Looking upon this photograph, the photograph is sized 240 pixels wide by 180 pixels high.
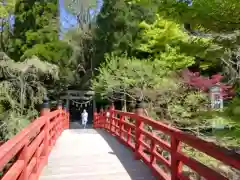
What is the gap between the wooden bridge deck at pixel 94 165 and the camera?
4.02 metres

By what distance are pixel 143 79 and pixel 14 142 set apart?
34.9 ft

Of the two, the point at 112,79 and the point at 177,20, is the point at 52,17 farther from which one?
the point at 177,20

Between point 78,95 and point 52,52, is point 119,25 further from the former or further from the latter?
point 78,95

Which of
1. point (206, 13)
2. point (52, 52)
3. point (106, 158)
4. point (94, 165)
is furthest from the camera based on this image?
point (52, 52)

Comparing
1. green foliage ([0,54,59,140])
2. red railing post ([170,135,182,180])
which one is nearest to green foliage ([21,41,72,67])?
green foliage ([0,54,59,140])

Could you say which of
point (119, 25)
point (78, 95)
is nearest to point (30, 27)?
point (78, 95)

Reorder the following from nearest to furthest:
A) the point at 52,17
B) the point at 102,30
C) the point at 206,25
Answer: the point at 206,25
the point at 102,30
the point at 52,17

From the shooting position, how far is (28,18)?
63.1 feet

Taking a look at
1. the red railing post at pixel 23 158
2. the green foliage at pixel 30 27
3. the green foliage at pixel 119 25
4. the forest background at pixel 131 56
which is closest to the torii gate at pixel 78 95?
the forest background at pixel 131 56

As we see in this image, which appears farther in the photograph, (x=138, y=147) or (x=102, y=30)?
(x=102, y=30)

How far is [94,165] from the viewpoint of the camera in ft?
15.4

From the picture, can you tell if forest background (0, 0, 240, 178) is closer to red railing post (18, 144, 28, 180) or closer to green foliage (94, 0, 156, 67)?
green foliage (94, 0, 156, 67)

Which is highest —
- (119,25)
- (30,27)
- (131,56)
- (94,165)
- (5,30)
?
(5,30)

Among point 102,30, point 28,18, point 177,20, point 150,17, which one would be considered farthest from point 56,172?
point 28,18
